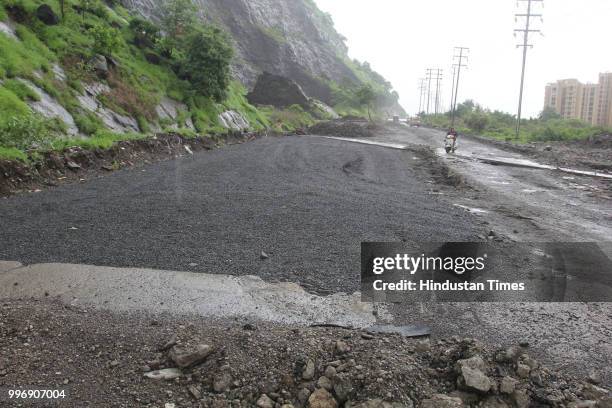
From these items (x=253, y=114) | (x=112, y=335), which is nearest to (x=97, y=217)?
(x=112, y=335)

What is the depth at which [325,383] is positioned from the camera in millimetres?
2867

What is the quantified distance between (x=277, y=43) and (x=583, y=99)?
49474 mm

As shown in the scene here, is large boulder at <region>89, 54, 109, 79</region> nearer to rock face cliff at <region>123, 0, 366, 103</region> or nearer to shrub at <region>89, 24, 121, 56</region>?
shrub at <region>89, 24, 121, 56</region>

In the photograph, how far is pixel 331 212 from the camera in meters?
8.00

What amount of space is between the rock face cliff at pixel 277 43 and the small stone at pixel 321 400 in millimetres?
59129

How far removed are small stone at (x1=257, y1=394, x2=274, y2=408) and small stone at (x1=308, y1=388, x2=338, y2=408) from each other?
254mm

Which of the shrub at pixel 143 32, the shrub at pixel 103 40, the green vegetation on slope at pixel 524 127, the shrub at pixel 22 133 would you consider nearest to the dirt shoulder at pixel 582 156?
the green vegetation on slope at pixel 524 127

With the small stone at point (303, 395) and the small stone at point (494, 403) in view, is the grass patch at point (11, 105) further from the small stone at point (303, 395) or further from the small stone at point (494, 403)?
the small stone at point (494, 403)

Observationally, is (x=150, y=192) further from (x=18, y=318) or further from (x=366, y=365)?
(x=366, y=365)

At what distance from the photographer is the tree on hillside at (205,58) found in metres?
25.9

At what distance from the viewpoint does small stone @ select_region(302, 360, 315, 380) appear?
9.68 feet

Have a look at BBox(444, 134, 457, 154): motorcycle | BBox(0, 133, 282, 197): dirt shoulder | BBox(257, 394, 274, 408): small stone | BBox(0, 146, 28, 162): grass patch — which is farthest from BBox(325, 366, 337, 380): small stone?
BBox(444, 134, 457, 154): motorcycle

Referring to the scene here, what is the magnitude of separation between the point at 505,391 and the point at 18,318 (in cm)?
394

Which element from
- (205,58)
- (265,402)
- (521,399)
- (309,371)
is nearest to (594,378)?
(521,399)
